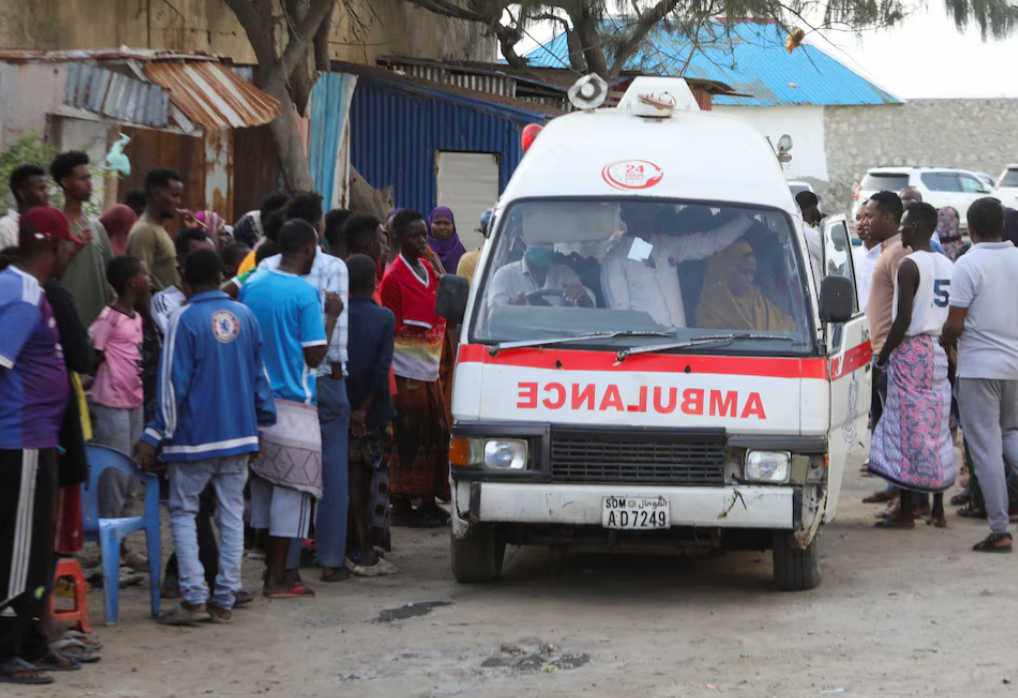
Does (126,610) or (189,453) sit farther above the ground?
(189,453)

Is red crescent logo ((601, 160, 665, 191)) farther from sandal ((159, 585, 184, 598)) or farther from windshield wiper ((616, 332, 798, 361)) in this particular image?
sandal ((159, 585, 184, 598))

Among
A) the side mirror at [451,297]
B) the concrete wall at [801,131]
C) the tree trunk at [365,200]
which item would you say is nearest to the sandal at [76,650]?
the side mirror at [451,297]

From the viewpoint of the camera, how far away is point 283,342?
6895 millimetres

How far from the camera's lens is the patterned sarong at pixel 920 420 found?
29.6ft

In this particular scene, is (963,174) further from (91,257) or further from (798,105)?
(91,257)

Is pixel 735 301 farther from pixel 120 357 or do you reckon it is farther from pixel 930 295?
pixel 120 357

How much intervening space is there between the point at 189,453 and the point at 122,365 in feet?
3.67

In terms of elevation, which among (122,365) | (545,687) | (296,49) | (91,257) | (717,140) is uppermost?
(296,49)

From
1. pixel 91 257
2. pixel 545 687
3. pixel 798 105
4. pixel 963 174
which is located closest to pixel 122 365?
pixel 91 257

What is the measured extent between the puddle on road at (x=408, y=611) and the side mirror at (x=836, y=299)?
2.26m

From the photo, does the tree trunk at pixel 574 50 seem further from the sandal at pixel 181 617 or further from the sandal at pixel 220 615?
the sandal at pixel 181 617

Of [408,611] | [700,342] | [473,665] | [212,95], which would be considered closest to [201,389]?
[408,611]

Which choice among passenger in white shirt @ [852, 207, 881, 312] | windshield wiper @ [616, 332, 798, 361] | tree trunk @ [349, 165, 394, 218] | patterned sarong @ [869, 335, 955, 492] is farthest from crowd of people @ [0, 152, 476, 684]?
tree trunk @ [349, 165, 394, 218]

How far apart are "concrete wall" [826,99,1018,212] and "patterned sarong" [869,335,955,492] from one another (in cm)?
3653
